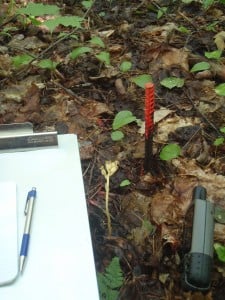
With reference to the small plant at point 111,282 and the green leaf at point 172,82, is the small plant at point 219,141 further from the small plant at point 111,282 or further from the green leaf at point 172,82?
the small plant at point 111,282

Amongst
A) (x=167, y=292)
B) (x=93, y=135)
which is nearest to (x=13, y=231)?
(x=167, y=292)

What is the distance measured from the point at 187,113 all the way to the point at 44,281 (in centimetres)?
126

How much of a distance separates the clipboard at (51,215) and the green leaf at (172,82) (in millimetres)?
1008

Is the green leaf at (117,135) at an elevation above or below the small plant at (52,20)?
below

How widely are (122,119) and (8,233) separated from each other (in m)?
0.96

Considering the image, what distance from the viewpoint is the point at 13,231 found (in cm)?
82

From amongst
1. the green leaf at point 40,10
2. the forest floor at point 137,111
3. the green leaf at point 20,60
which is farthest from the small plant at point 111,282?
the green leaf at point 20,60

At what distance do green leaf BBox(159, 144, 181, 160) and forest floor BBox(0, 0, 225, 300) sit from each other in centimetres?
5

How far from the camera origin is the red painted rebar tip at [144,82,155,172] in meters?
1.35

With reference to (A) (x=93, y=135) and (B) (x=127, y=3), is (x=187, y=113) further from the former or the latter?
(B) (x=127, y=3)

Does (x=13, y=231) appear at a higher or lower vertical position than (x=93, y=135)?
lower

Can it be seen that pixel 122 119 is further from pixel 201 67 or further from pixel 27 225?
pixel 27 225

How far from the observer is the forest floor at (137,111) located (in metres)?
1.35

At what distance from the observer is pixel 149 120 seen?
1.43 m
